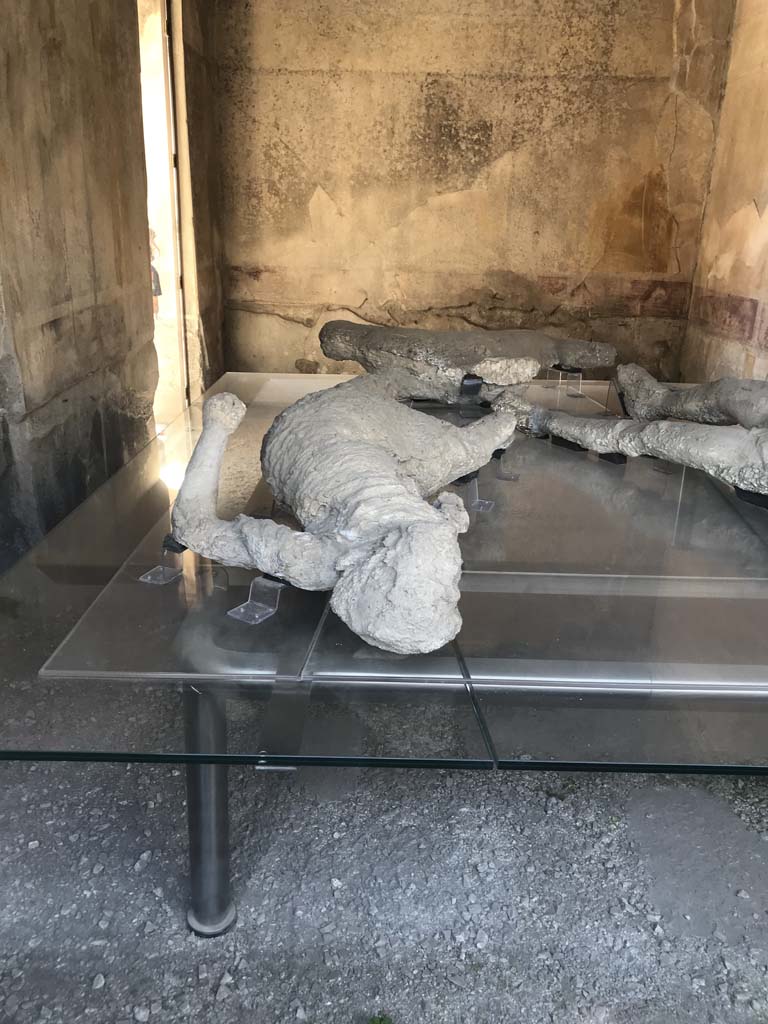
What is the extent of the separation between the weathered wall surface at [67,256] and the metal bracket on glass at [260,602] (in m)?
1.12

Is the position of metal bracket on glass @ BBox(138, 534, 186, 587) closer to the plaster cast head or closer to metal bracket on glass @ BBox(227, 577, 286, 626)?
metal bracket on glass @ BBox(227, 577, 286, 626)

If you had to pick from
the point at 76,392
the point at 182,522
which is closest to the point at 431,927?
the point at 182,522

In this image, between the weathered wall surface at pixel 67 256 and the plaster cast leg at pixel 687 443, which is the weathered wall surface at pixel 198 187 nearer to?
the weathered wall surface at pixel 67 256

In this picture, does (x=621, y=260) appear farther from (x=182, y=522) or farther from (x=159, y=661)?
(x=159, y=661)

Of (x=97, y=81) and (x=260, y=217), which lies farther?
(x=260, y=217)

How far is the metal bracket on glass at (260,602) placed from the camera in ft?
6.32

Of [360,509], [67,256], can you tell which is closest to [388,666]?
[360,509]

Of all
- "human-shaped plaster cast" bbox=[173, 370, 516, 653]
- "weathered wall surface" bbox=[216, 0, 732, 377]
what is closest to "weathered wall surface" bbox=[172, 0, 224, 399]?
"weathered wall surface" bbox=[216, 0, 732, 377]

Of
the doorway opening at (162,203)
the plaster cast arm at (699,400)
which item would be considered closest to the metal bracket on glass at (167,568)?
the plaster cast arm at (699,400)

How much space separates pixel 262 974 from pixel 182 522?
3.58 feet

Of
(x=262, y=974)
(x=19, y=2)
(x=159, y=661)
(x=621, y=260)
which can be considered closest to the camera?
(x=159, y=661)

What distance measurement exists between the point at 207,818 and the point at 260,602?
0.50m

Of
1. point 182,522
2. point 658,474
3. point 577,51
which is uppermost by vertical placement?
point 577,51

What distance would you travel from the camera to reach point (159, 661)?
5.77ft
